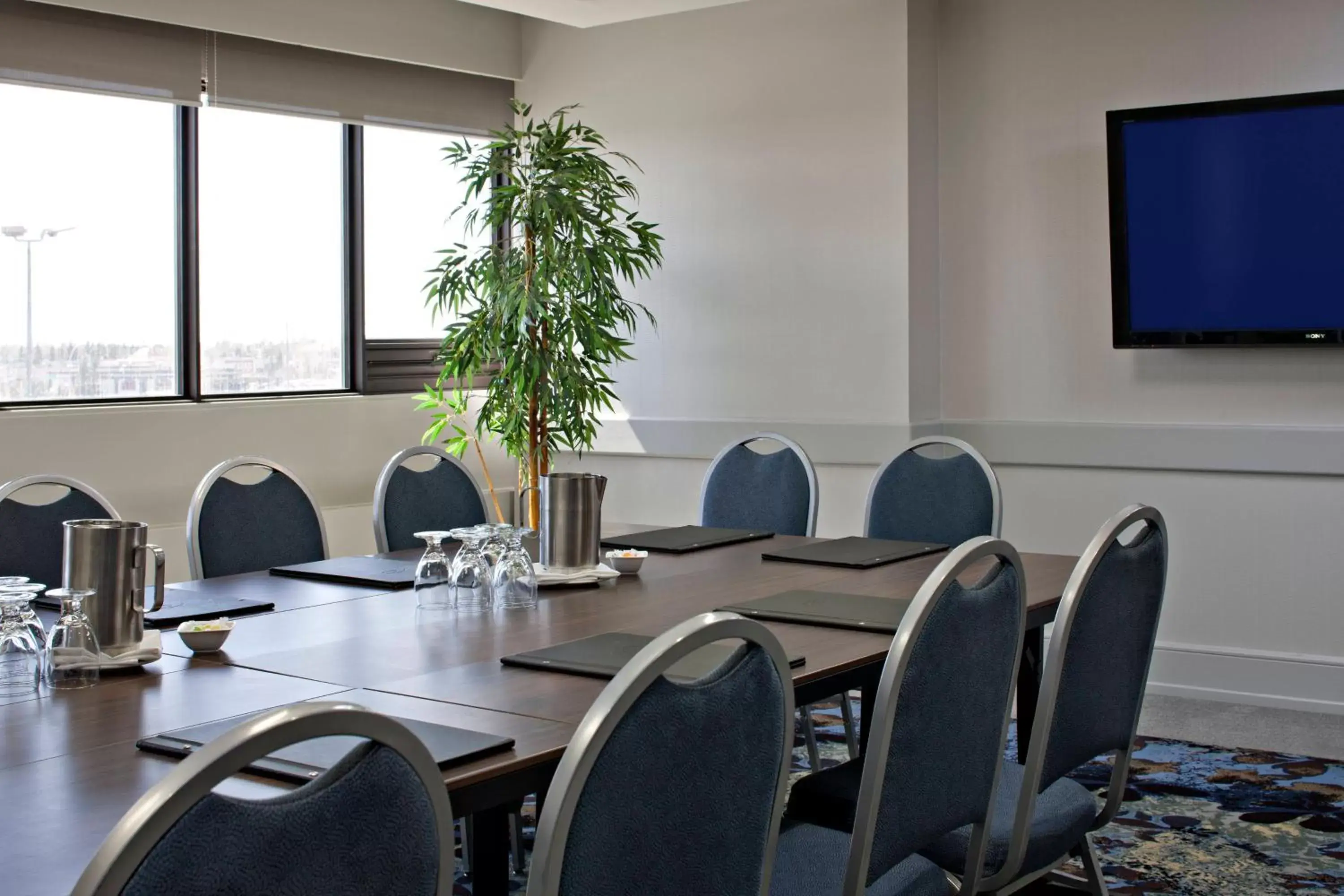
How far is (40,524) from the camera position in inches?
132

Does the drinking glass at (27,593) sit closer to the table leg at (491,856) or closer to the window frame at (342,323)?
the table leg at (491,856)

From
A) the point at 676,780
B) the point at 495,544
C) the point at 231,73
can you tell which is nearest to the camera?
the point at 676,780

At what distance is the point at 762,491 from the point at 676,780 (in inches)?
118

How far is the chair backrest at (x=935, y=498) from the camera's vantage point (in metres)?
4.19

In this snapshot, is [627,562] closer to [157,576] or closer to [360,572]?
[360,572]

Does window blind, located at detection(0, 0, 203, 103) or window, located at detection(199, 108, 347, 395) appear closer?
window blind, located at detection(0, 0, 203, 103)

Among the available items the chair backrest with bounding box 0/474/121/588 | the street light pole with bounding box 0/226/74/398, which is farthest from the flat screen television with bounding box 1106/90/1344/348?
the street light pole with bounding box 0/226/74/398

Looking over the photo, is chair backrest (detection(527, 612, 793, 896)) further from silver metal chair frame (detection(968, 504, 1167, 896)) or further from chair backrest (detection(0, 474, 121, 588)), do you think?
chair backrest (detection(0, 474, 121, 588))

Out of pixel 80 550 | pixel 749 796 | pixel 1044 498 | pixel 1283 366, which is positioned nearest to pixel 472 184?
pixel 1044 498

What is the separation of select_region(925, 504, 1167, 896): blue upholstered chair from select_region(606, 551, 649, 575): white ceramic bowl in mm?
1044

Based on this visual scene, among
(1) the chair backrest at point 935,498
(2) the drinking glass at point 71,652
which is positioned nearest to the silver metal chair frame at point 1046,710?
(2) the drinking glass at point 71,652

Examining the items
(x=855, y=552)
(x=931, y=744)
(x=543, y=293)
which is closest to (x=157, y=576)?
(x=931, y=744)

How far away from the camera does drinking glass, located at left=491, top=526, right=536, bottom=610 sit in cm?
287

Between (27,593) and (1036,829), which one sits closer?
(27,593)
